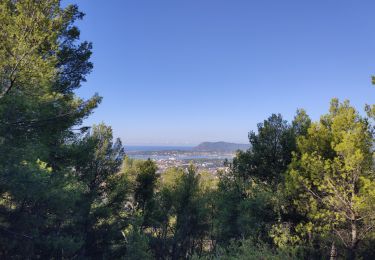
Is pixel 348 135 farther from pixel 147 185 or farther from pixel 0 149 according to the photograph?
pixel 147 185

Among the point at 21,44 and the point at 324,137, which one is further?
the point at 324,137

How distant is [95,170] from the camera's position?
17.9 metres

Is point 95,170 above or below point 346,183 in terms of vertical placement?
below

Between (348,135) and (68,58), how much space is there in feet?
37.7

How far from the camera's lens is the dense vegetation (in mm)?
8547

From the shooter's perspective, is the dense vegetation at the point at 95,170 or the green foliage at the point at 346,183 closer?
the dense vegetation at the point at 95,170

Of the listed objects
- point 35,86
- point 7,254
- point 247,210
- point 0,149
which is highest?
point 35,86

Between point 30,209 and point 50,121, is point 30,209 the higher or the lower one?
the lower one

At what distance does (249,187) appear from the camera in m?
16.3

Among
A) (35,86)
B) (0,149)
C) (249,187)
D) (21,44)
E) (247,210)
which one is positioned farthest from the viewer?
(249,187)

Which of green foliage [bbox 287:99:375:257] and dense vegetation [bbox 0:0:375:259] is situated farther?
green foliage [bbox 287:99:375:257]

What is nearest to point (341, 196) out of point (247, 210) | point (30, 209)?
point (247, 210)

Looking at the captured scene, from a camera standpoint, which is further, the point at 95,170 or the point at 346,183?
the point at 95,170

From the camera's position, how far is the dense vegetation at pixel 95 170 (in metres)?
8.55
